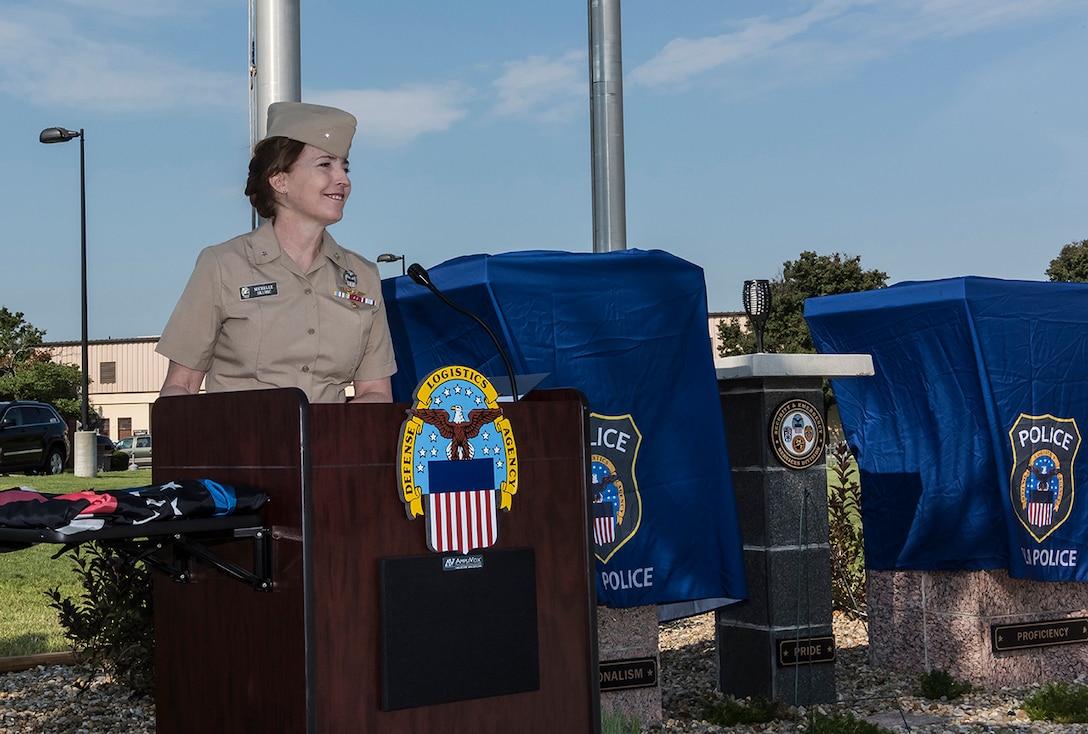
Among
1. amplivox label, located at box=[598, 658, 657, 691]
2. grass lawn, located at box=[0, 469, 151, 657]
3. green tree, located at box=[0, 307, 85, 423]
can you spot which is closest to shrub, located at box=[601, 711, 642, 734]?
amplivox label, located at box=[598, 658, 657, 691]

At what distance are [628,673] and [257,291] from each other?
263 centimetres

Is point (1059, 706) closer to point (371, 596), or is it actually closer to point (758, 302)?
point (758, 302)

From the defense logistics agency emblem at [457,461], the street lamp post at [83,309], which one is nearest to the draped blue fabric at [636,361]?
the defense logistics agency emblem at [457,461]

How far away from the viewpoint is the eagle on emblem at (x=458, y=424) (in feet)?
9.46

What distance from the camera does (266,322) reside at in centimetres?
353

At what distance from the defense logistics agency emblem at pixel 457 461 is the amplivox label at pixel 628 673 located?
2.52 meters

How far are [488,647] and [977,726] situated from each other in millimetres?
3386

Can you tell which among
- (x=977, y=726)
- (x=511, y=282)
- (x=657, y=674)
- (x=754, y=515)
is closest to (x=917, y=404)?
(x=754, y=515)

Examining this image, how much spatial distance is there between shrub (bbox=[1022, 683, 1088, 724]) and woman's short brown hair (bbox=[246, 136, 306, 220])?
411 cm

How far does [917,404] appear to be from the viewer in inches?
252

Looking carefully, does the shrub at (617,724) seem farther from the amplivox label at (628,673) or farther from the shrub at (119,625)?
the shrub at (119,625)

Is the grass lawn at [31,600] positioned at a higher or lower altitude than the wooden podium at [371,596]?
lower

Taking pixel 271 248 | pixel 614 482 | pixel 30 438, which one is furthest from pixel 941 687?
pixel 30 438

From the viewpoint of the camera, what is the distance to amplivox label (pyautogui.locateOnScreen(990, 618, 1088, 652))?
6.40m
